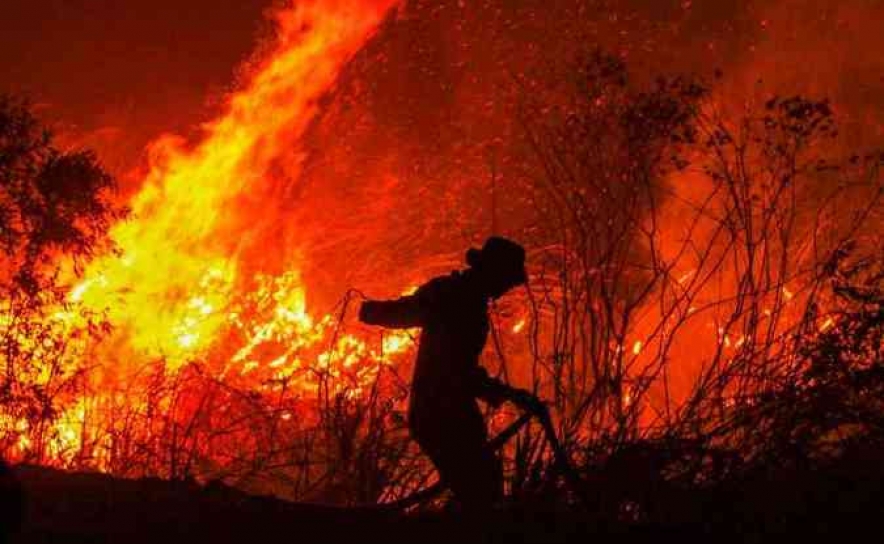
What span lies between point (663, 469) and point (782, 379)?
1.60 meters

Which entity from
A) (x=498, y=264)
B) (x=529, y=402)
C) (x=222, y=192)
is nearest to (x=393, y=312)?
(x=498, y=264)

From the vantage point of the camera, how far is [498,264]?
547 cm

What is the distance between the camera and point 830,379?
6.88m

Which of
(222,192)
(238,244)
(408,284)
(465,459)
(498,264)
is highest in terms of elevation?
(222,192)

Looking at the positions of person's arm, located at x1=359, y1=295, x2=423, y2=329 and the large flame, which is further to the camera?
the large flame

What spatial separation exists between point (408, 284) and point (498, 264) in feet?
32.8

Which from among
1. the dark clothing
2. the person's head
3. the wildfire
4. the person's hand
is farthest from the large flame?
the person's hand

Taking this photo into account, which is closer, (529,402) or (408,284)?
(529,402)

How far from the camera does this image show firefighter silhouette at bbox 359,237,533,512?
5512 millimetres

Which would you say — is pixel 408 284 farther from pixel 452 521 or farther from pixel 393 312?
pixel 452 521

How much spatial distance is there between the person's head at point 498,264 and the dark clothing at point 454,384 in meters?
0.08

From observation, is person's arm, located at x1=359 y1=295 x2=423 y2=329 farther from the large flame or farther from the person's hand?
the large flame

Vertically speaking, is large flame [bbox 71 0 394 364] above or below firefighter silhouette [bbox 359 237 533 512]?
above

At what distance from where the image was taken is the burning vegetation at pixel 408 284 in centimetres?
707
